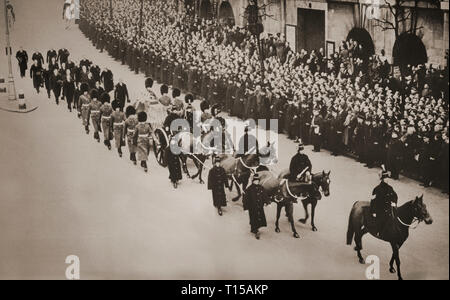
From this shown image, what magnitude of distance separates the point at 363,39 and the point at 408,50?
1011 millimetres

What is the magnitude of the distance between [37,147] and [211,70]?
466 cm

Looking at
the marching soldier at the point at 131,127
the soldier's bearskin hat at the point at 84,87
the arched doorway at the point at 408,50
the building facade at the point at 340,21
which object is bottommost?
the marching soldier at the point at 131,127

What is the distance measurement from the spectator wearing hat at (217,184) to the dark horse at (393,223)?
265 cm

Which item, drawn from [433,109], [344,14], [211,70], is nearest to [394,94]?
[433,109]

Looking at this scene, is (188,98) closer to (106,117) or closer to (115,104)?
(115,104)

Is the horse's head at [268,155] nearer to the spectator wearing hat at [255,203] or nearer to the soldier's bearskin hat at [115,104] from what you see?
the spectator wearing hat at [255,203]

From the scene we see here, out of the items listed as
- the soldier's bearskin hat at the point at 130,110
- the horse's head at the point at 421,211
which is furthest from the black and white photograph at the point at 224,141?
the soldier's bearskin hat at the point at 130,110

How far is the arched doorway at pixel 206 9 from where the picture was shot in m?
17.2

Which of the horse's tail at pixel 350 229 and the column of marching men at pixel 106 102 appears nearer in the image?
the horse's tail at pixel 350 229

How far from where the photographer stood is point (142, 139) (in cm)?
1591

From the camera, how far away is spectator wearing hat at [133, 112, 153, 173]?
15828 millimetres

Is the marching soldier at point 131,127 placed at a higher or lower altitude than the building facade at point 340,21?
lower

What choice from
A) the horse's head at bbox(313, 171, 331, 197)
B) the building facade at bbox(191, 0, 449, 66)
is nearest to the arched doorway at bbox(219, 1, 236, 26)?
the building facade at bbox(191, 0, 449, 66)
